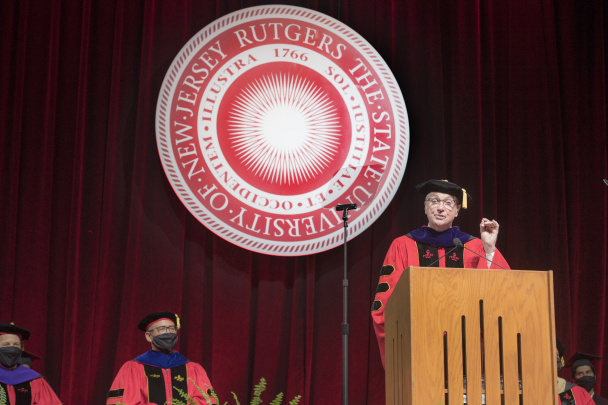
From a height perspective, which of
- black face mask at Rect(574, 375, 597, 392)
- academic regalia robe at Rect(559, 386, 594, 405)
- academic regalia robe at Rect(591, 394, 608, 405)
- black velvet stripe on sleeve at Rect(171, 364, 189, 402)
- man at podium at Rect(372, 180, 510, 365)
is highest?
man at podium at Rect(372, 180, 510, 365)

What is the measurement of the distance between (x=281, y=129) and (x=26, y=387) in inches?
84.2

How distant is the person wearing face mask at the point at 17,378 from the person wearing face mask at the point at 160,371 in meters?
0.41

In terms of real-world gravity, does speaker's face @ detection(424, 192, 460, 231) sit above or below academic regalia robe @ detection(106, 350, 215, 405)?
above

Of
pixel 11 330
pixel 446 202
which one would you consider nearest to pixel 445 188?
pixel 446 202

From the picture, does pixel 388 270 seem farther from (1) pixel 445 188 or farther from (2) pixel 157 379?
(2) pixel 157 379

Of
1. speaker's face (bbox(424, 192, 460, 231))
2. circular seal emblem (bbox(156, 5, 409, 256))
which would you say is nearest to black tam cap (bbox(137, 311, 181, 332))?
circular seal emblem (bbox(156, 5, 409, 256))

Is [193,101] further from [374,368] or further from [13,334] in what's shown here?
[374,368]

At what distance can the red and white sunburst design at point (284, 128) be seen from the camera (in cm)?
404

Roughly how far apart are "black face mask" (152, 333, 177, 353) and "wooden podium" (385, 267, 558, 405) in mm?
1841

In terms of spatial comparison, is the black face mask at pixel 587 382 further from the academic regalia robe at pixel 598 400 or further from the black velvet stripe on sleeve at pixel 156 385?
the black velvet stripe on sleeve at pixel 156 385

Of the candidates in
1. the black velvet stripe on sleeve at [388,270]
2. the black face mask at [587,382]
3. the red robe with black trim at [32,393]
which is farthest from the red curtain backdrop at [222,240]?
→ the black velvet stripe on sleeve at [388,270]

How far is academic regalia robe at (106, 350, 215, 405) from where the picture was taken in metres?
3.44

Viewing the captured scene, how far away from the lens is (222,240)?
12.9 ft

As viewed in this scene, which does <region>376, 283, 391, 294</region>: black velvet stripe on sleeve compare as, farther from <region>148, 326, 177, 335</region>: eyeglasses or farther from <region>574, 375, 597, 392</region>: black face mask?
<region>574, 375, 597, 392</region>: black face mask
